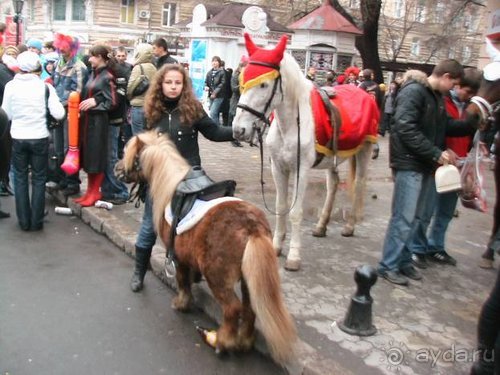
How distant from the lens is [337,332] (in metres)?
4.01

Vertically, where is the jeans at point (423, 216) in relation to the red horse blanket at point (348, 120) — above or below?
below

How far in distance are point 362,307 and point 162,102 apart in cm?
245

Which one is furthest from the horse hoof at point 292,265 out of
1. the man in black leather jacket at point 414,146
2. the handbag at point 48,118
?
the handbag at point 48,118

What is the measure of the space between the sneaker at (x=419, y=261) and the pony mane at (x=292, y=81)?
2.19 m

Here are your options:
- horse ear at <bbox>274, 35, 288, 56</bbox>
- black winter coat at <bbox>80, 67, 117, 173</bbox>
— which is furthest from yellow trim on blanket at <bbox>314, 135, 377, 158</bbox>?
black winter coat at <bbox>80, 67, 117, 173</bbox>

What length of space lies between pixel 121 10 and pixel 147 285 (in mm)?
48159

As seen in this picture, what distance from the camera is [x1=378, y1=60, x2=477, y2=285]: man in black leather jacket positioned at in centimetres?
466

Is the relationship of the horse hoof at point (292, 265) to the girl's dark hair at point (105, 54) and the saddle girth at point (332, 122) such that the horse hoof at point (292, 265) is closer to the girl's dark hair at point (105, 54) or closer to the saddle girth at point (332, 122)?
the saddle girth at point (332, 122)

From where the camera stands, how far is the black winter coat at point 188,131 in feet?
15.1

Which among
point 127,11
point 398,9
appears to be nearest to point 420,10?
point 398,9

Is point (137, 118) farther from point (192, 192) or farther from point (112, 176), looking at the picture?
point (192, 192)

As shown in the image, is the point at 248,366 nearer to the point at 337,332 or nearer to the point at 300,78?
the point at 337,332

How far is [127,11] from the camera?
161ft

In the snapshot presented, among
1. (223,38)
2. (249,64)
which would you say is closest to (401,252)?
(249,64)
